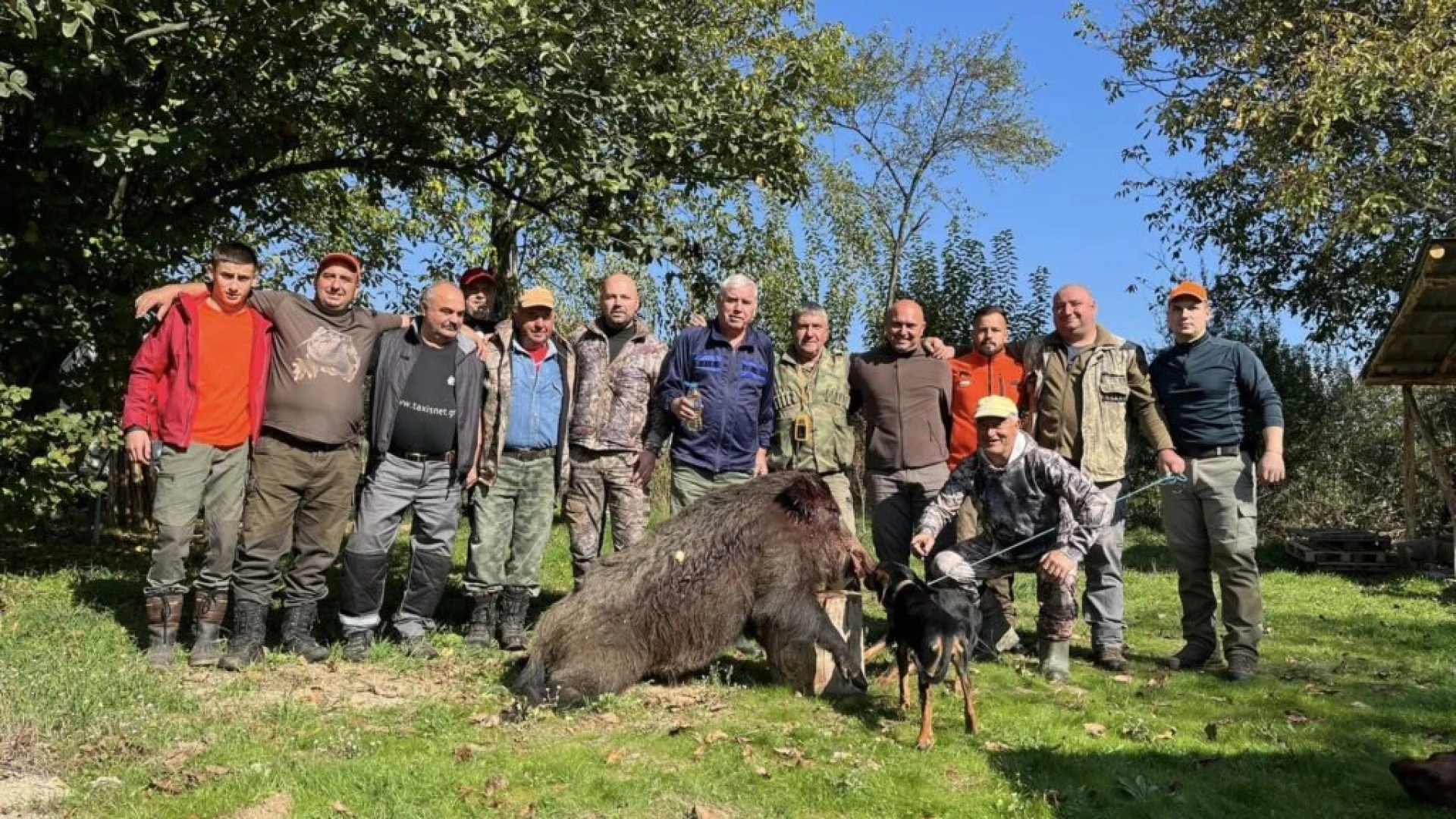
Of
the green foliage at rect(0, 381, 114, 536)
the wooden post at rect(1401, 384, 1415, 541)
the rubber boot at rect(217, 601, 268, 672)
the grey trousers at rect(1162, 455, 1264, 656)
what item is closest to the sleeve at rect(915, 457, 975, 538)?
the grey trousers at rect(1162, 455, 1264, 656)

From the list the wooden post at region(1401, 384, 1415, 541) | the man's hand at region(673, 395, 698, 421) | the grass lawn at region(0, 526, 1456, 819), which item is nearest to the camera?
the grass lawn at region(0, 526, 1456, 819)

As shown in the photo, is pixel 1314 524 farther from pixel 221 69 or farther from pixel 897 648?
pixel 221 69

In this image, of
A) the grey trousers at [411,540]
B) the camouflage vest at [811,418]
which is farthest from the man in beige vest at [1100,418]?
the grey trousers at [411,540]

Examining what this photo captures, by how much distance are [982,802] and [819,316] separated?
3415mm

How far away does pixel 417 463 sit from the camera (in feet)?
21.0

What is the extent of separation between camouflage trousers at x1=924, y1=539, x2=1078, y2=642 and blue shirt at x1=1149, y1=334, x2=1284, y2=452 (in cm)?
129

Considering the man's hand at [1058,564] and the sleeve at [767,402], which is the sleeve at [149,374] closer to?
the sleeve at [767,402]

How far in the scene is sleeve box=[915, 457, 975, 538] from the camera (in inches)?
231

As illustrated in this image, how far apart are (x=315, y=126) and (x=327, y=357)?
159 inches

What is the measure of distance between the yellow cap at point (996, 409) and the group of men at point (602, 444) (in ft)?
0.05

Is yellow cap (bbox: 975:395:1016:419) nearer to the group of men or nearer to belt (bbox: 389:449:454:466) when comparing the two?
the group of men

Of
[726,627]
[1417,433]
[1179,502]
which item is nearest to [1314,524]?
[1417,433]

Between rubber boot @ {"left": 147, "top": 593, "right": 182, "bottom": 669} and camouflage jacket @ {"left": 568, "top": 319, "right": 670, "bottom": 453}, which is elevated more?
camouflage jacket @ {"left": 568, "top": 319, "right": 670, "bottom": 453}

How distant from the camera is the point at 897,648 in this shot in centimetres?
523
